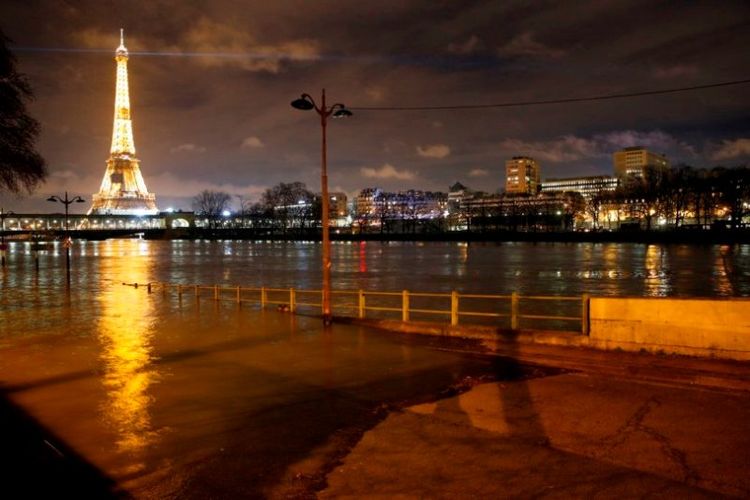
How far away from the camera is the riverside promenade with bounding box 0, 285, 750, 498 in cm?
694

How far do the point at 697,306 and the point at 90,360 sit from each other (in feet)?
45.0

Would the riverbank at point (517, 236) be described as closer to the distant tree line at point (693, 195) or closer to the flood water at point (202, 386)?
the distant tree line at point (693, 195)

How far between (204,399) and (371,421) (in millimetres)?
3277

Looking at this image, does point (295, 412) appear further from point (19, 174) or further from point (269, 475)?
point (19, 174)

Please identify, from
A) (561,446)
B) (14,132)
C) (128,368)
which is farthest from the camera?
(14,132)

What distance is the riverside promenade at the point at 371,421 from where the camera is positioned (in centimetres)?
694

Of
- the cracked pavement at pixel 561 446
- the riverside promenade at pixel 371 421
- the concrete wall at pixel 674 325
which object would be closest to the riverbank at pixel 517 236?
the concrete wall at pixel 674 325

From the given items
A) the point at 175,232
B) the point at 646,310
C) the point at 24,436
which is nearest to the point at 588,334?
the point at 646,310

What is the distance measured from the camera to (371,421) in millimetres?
Answer: 9188

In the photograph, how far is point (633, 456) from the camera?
24.6ft

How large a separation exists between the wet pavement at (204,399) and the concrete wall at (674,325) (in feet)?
8.24

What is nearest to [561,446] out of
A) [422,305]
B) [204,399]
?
[204,399]

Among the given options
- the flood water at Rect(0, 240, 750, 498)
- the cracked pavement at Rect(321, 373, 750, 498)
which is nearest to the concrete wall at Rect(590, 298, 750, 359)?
the cracked pavement at Rect(321, 373, 750, 498)

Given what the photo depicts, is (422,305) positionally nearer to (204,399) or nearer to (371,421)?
(204,399)
